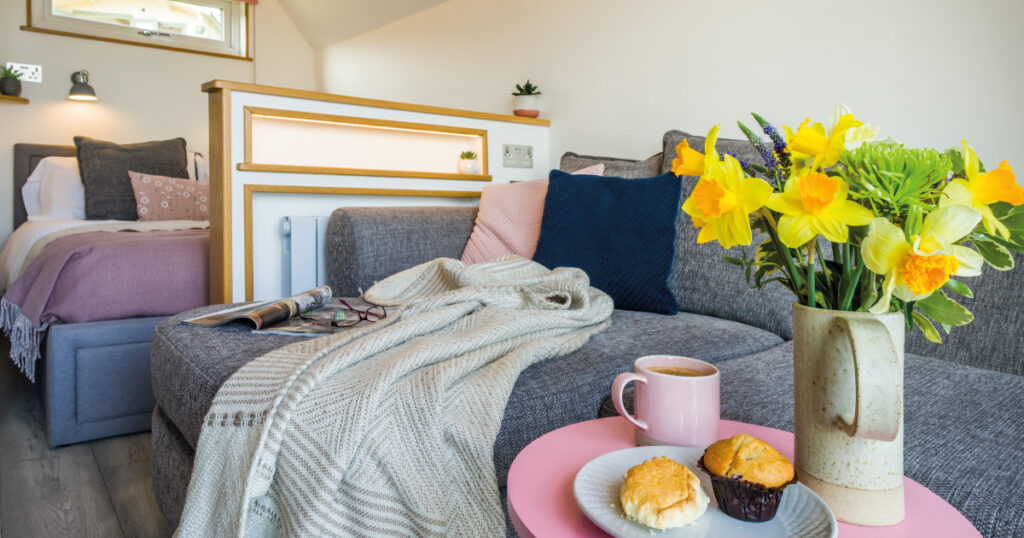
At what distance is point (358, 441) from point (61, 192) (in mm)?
3670

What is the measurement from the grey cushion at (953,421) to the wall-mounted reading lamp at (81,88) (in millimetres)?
4429

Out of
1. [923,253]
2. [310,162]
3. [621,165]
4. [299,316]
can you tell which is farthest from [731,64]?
[923,253]

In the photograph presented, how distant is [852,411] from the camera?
20.7 inches

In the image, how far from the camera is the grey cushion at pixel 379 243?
6.11 ft

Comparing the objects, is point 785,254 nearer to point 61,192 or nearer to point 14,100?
point 61,192

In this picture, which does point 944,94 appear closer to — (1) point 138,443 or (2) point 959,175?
(2) point 959,175

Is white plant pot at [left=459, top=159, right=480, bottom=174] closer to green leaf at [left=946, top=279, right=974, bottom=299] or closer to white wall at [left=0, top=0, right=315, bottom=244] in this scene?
green leaf at [left=946, top=279, right=974, bottom=299]

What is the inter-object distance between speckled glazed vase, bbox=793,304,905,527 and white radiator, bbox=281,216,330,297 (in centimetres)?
175

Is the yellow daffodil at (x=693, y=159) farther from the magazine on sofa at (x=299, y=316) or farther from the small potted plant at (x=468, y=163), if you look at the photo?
the small potted plant at (x=468, y=163)

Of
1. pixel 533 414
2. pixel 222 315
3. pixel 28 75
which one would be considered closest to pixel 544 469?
pixel 533 414

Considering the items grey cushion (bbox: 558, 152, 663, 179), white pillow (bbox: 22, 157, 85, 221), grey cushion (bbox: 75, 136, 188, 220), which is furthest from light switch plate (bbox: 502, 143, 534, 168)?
white pillow (bbox: 22, 157, 85, 221)

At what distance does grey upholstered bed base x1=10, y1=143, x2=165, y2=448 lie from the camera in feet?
6.46

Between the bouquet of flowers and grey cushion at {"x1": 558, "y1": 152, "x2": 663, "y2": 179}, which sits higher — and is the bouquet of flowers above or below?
below

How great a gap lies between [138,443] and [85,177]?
2149 mm
